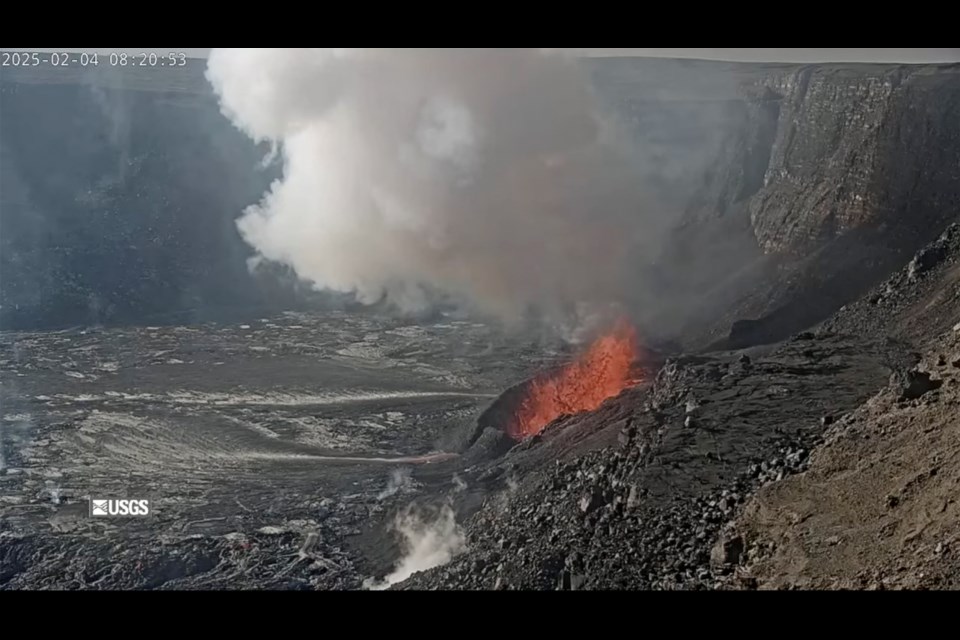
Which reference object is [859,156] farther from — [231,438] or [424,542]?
[231,438]

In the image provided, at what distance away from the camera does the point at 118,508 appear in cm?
1230

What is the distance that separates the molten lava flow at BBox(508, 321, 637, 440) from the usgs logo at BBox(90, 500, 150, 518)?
596cm

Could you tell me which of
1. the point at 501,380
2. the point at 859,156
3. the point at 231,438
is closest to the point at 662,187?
the point at 859,156

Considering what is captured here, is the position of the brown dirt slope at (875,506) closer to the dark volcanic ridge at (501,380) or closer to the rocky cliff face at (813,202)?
the dark volcanic ridge at (501,380)

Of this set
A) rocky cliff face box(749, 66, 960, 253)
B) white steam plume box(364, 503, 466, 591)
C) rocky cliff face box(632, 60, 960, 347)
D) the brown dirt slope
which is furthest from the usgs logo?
rocky cliff face box(749, 66, 960, 253)

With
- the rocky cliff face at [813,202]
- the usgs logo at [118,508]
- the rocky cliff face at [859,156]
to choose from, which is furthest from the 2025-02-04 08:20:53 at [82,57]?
the rocky cliff face at [859,156]

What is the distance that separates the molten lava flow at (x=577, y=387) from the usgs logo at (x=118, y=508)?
596cm

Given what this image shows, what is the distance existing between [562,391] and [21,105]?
17461 millimetres

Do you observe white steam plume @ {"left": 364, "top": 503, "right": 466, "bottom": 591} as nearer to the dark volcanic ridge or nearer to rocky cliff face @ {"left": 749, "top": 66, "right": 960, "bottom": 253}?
the dark volcanic ridge

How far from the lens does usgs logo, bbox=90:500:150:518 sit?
37.2 feet

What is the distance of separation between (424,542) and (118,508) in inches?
179

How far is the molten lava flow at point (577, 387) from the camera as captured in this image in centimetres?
1518

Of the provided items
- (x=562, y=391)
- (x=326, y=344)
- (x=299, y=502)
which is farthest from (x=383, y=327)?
(x=299, y=502)
